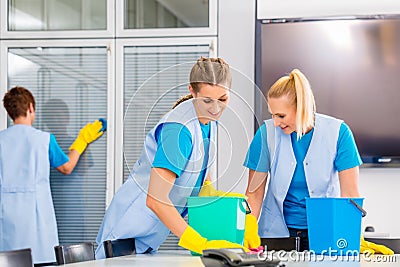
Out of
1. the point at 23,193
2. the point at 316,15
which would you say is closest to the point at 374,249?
the point at 316,15

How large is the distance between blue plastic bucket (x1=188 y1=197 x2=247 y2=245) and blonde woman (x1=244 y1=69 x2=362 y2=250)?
1.68 feet

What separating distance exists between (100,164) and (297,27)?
4.73 feet

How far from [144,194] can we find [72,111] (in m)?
2.06

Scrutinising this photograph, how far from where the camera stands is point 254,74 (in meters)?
4.32

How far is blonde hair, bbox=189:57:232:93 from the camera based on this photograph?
2230 mm

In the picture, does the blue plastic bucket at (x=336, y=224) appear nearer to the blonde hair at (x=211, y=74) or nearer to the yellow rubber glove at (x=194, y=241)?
the yellow rubber glove at (x=194, y=241)

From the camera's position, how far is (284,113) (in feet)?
9.02

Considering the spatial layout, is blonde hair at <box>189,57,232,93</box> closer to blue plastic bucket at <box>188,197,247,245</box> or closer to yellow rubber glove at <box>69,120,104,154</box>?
blue plastic bucket at <box>188,197,247,245</box>

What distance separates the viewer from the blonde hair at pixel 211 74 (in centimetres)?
223

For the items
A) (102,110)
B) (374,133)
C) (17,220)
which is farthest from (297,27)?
(17,220)

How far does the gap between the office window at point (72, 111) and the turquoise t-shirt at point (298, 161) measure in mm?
1901

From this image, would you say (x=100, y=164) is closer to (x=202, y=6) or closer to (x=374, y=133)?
(x=202, y=6)

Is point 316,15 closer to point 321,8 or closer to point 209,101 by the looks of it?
point 321,8

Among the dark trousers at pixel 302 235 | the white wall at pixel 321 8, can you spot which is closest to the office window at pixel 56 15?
the white wall at pixel 321 8
